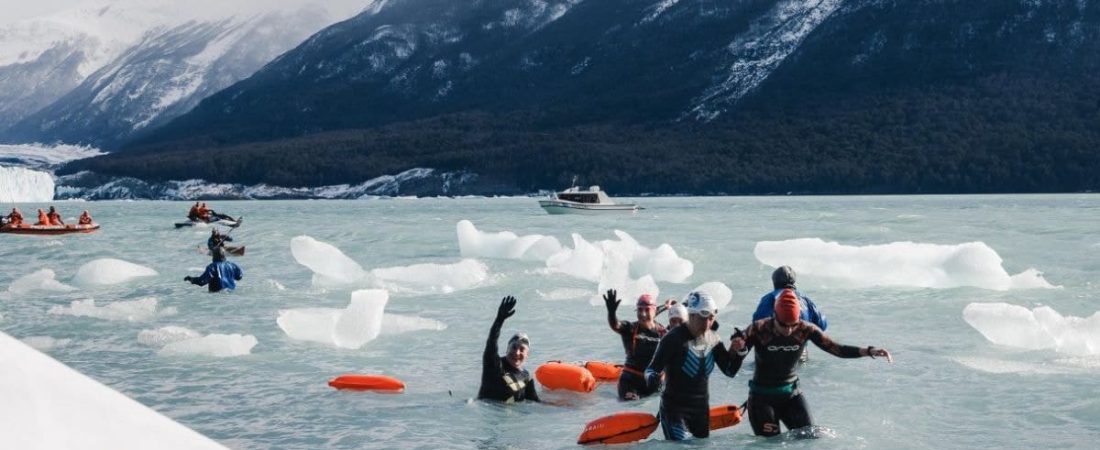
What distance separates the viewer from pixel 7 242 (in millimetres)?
48062

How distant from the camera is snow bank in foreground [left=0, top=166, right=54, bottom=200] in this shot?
515 ft

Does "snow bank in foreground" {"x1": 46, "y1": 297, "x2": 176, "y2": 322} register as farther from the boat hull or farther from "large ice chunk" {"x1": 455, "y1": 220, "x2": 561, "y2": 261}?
the boat hull

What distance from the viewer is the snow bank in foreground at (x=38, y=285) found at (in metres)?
26.2

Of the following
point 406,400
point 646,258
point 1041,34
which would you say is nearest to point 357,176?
point 1041,34

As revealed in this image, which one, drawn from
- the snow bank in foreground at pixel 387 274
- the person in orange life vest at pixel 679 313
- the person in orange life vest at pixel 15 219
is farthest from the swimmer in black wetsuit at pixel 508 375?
the person in orange life vest at pixel 15 219

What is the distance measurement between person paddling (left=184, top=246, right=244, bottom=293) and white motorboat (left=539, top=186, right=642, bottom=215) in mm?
59320

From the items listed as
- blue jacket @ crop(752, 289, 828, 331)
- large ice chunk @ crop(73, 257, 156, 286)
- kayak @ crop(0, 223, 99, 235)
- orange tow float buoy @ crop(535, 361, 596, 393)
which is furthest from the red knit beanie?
kayak @ crop(0, 223, 99, 235)

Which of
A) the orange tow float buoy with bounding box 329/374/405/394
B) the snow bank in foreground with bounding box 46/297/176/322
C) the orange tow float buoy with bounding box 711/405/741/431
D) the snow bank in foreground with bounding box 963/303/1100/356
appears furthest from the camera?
the snow bank in foreground with bounding box 46/297/176/322

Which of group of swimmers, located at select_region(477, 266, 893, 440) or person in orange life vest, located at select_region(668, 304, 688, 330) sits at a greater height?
person in orange life vest, located at select_region(668, 304, 688, 330)

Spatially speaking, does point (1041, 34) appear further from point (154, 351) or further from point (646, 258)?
point (154, 351)

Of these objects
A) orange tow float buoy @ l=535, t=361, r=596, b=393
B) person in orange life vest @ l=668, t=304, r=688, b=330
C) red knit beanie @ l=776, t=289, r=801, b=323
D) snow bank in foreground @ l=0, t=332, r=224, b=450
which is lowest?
orange tow float buoy @ l=535, t=361, r=596, b=393

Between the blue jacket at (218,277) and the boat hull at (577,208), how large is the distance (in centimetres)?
5919

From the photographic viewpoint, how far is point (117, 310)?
21.4m

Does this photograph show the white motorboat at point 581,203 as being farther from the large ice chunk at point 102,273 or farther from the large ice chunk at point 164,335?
the large ice chunk at point 164,335
